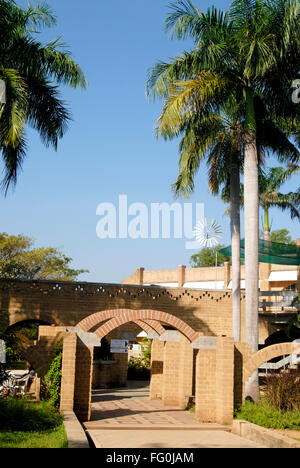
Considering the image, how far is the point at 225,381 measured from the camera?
43.2 feet

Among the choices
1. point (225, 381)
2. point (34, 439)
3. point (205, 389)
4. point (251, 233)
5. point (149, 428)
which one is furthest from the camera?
point (251, 233)

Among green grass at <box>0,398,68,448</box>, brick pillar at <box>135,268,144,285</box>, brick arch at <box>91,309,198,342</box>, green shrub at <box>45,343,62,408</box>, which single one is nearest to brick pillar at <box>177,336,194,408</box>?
brick arch at <box>91,309,198,342</box>

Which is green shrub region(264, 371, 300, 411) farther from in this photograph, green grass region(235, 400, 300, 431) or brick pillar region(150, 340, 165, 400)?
brick pillar region(150, 340, 165, 400)

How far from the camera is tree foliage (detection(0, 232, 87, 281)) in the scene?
1559 inches

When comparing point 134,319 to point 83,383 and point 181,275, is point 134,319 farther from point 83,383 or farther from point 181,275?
point 181,275

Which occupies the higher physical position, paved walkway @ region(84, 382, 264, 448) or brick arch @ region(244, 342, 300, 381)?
brick arch @ region(244, 342, 300, 381)

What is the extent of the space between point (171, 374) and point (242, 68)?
10.1m

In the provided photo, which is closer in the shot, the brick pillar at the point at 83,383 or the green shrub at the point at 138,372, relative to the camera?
the brick pillar at the point at 83,383

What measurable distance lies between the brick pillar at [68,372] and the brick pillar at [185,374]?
4325 millimetres

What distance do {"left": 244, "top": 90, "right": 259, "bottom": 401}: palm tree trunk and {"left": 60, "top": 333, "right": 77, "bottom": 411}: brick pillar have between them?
19.3 feet

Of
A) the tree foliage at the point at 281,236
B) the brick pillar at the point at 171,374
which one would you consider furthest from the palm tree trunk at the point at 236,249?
the tree foliage at the point at 281,236

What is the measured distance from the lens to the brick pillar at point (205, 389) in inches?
527

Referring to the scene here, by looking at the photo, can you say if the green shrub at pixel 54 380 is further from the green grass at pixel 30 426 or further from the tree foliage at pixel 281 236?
the tree foliage at pixel 281 236

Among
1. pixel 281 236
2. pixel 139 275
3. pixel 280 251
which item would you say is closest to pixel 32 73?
pixel 280 251
